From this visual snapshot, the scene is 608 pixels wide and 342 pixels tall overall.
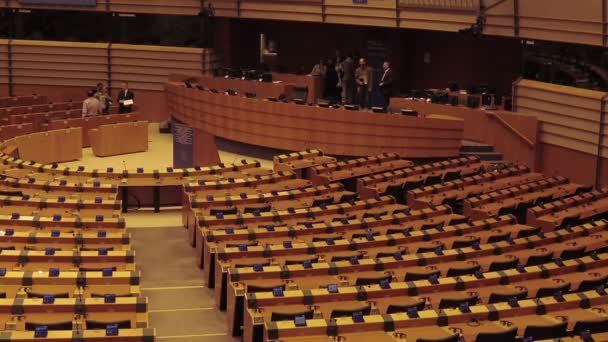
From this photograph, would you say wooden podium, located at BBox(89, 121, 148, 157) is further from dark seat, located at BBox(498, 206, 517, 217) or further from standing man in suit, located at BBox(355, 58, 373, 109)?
dark seat, located at BBox(498, 206, 517, 217)

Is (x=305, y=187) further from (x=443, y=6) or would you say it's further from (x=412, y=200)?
(x=443, y=6)

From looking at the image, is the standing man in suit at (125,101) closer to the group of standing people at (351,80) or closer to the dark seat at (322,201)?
the group of standing people at (351,80)

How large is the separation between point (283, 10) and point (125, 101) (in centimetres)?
537

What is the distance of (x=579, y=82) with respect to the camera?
2733 centimetres

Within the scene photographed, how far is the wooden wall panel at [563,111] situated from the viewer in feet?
84.6

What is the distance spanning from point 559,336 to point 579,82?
48.3ft

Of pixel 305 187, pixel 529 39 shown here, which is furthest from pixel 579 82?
pixel 305 187

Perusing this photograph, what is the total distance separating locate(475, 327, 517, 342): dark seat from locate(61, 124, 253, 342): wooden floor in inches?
158

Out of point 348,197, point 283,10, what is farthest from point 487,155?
point 283,10

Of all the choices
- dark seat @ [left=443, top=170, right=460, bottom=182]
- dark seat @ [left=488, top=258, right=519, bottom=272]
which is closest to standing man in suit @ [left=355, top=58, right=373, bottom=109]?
dark seat @ [left=443, top=170, right=460, bottom=182]

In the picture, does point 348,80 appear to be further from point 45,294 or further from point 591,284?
point 45,294

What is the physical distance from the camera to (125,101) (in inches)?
1236

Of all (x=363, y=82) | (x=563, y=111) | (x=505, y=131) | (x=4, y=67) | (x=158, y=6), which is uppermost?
(x=158, y=6)

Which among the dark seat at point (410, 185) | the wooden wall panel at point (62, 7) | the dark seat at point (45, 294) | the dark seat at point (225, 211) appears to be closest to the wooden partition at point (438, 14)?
the dark seat at point (410, 185)
